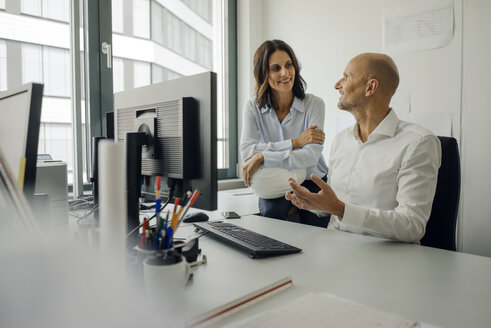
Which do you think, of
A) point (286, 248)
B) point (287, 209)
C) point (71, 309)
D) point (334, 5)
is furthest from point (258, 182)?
point (334, 5)

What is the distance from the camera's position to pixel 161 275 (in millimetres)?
547

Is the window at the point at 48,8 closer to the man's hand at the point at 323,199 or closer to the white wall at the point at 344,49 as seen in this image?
the white wall at the point at 344,49

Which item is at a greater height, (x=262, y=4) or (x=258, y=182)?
(x=262, y=4)

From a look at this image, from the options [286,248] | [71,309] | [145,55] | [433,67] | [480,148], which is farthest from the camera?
[145,55]

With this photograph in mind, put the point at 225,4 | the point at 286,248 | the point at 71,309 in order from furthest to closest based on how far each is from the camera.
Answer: the point at 225,4, the point at 286,248, the point at 71,309

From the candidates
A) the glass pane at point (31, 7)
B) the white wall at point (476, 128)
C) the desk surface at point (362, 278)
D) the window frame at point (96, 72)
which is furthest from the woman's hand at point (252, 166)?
the glass pane at point (31, 7)

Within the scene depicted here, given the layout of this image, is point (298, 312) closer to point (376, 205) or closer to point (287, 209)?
point (376, 205)

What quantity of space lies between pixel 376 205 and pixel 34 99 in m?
1.13

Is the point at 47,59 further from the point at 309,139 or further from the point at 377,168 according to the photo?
the point at 377,168

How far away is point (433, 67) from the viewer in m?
2.09

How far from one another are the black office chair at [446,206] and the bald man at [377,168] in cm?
5

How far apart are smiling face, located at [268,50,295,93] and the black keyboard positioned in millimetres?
1159

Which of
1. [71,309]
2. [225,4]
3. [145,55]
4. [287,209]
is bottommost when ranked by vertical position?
[287,209]

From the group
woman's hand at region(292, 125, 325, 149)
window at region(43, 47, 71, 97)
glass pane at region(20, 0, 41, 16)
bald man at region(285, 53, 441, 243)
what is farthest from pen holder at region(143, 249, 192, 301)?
glass pane at region(20, 0, 41, 16)
